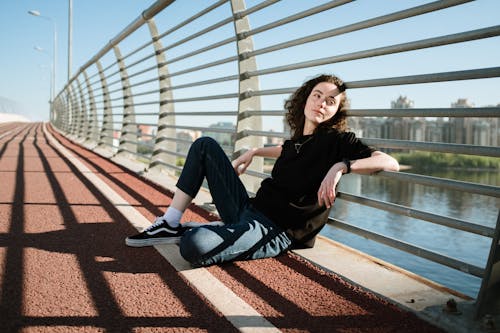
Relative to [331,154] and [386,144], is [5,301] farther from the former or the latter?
[386,144]

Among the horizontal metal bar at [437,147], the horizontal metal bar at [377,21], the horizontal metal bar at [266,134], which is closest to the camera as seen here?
the horizontal metal bar at [437,147]

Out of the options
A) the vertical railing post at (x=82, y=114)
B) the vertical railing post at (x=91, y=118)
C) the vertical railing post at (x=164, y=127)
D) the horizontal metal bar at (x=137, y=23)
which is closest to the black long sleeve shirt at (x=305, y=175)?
the horizontal metal bar at (x=137, y=23)

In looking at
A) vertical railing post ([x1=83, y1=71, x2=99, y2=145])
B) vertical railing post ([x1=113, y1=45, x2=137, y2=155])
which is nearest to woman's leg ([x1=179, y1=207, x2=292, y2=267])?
vertical railing post ([x1=113, y1=45, x2=137, y2=155])

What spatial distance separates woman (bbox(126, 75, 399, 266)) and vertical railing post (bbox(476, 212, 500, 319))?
2.28ft

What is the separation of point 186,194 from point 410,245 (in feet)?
4.35

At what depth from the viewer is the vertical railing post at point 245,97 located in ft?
11.9

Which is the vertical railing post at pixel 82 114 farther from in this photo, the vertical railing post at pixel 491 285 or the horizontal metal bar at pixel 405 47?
the vertical railing post at pixel 491 285

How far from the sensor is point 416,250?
2033 millimetres

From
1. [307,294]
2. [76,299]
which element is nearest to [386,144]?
[307,294]

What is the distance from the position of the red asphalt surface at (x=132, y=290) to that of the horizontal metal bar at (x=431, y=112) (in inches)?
33.7

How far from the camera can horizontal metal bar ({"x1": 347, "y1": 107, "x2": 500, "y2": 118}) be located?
1.73 metres

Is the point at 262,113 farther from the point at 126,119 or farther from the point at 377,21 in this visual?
the point at 126,119

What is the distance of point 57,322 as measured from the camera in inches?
60.7

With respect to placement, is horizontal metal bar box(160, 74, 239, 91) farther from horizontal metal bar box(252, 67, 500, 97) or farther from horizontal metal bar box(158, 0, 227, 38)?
horizontal metal bar box(252, 67, 500, 97)
